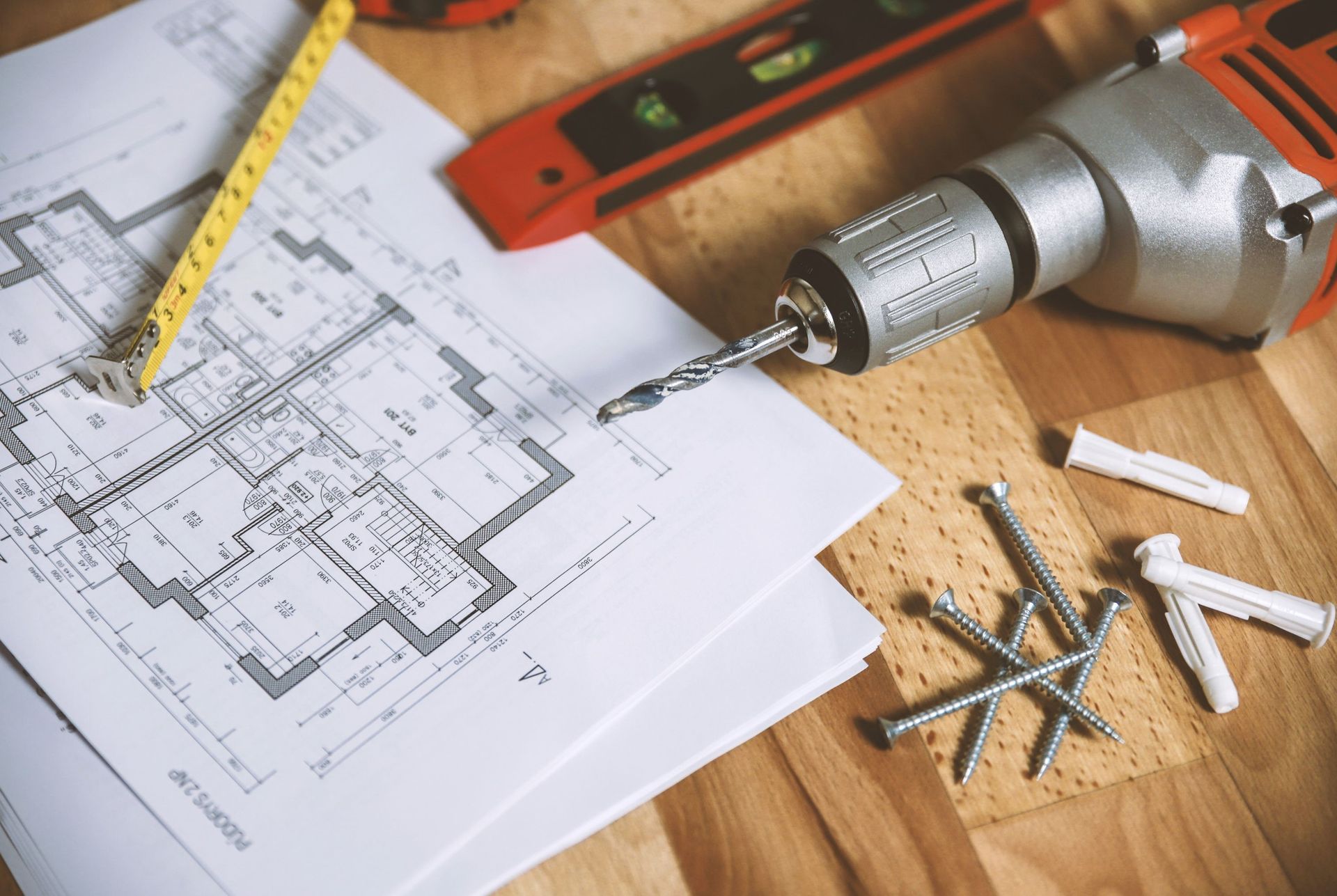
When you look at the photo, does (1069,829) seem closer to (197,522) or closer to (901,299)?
(901,299)

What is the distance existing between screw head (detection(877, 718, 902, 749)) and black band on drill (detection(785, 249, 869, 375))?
20 centimetres

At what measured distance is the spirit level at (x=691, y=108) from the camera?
68 cm

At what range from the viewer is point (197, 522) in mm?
559

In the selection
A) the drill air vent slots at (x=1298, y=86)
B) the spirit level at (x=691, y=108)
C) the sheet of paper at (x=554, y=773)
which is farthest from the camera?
the spirit level at (x=691, y=108)

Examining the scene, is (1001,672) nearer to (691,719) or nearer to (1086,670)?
(1086,670)

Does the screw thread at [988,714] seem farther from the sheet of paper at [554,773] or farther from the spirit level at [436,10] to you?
the spirit level at [436,10]

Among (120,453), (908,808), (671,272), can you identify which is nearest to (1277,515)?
(908,808)

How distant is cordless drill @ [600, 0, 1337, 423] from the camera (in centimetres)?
54

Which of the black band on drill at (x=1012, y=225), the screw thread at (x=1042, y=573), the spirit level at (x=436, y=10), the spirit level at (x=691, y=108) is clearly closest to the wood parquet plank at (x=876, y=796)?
the screw thread at (x=1042, y=573)

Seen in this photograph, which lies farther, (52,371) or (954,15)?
(954,15)

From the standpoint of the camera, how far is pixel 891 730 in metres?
0.52

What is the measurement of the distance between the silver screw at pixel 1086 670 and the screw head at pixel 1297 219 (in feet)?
0.75

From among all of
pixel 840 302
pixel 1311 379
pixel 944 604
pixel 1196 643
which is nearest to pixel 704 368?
pixel 840 302

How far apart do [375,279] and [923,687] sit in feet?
1.42
